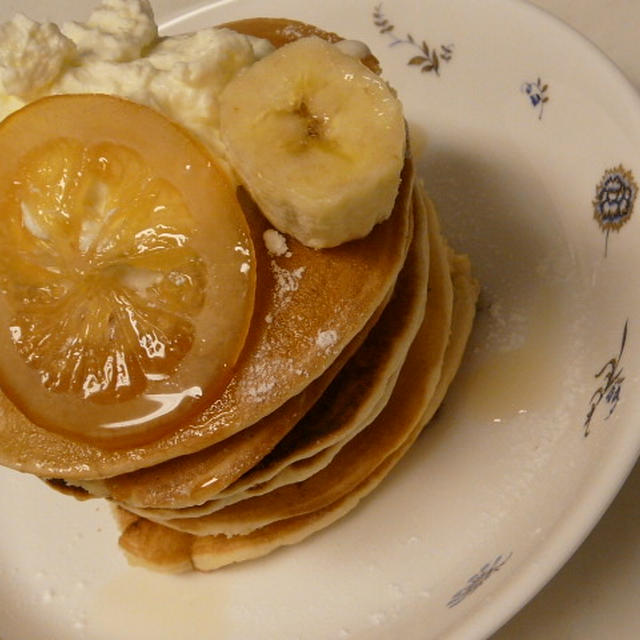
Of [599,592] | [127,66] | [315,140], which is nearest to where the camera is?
[315,140]

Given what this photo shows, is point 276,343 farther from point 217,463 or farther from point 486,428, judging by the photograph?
point 486,428

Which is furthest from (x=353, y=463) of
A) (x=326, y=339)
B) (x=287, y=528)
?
(x=326, y=339)

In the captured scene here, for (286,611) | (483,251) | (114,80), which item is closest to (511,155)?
(483,251)

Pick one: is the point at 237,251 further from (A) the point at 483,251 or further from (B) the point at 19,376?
(A) the point at 483,251

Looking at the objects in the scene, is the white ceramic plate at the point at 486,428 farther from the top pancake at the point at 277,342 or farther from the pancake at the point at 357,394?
the top pancake at the point at 277,342

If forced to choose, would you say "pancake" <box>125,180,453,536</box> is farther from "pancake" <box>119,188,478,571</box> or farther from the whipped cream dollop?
the whipped cream dollop
